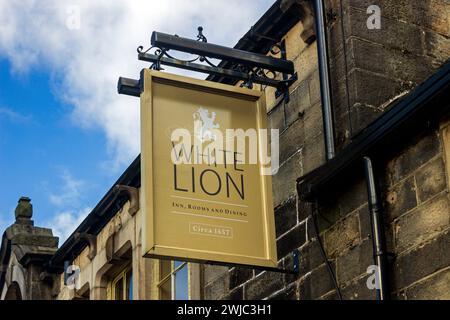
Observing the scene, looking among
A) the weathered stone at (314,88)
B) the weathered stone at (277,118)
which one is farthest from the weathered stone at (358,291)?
the weathered stone at (277,118)

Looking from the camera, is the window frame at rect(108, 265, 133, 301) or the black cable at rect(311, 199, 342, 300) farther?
the window frame at rect(108, 265, 133, 301)

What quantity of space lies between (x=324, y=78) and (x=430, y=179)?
7.06 ft

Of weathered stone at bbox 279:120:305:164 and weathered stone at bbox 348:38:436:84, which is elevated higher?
weathered stone at bbox 348:38:436:84

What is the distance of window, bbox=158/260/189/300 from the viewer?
14000 mm

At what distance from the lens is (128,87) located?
38.2 ft

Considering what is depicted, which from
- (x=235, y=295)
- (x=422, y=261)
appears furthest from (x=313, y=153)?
(x=422, y=261)

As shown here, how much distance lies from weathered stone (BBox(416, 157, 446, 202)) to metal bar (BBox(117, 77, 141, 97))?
3.31m

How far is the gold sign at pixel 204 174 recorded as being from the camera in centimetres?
1024

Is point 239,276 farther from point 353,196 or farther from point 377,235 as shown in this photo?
point 377,235

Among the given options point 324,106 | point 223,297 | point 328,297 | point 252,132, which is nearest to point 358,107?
point 324,106

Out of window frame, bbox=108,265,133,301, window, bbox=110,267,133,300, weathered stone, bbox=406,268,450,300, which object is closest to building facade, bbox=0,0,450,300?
weathered stone, bbox=406,268,450,300

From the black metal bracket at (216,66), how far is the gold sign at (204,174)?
0.40m

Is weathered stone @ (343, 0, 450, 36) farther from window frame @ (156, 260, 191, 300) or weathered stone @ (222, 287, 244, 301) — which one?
window frame @ (156, 260, 191, 300)

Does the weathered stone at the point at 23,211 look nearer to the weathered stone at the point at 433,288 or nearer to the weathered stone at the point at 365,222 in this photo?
the weathered stone at the point at 365,222
